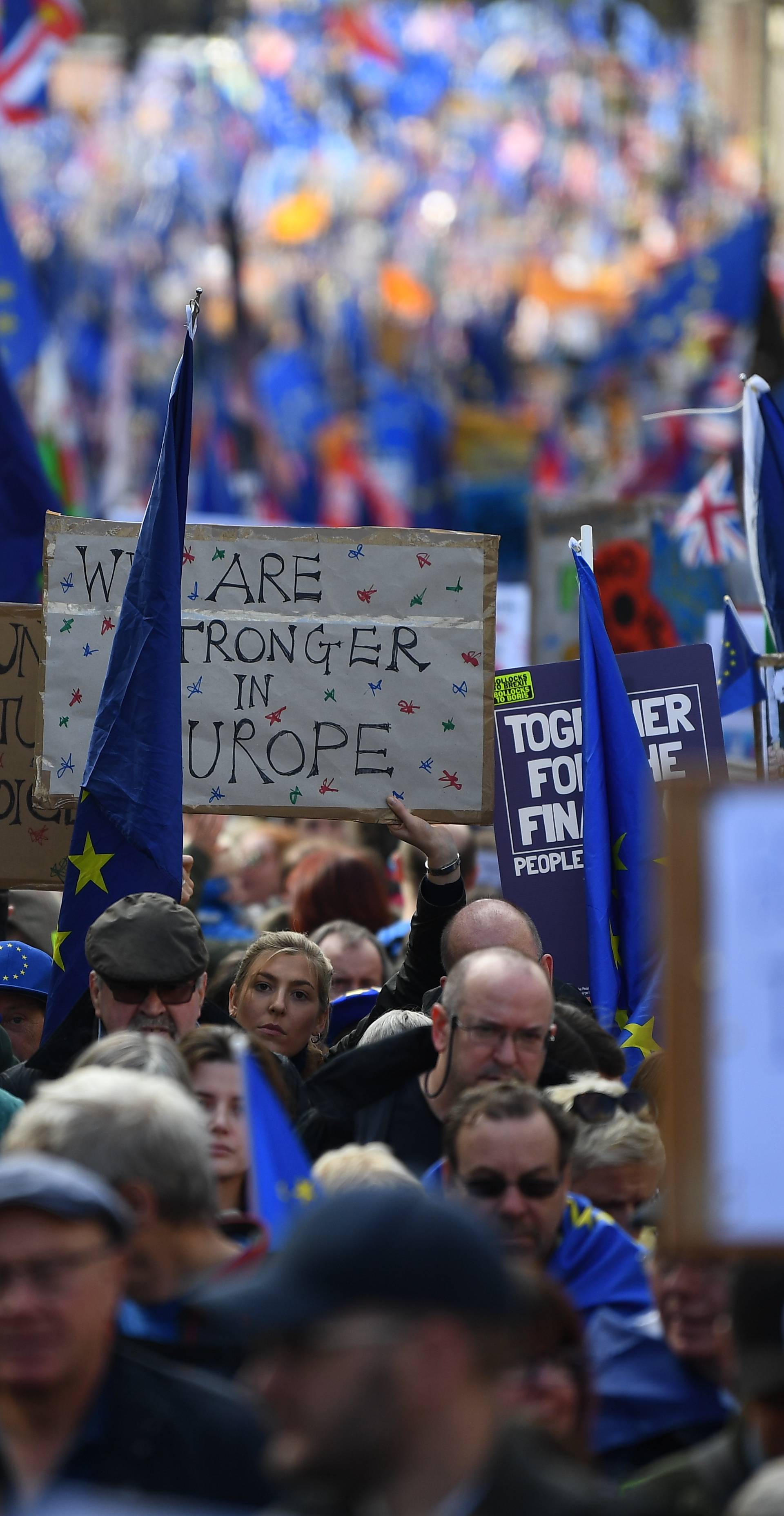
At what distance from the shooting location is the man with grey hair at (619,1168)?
3830mm

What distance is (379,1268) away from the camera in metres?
2.13

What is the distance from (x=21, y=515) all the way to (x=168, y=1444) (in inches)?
210

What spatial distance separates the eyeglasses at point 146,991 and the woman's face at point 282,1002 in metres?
0.68

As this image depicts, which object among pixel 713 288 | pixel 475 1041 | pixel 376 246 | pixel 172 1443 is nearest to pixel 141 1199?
pixel 172 1443

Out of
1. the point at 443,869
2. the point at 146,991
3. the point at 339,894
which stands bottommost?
the point at 146,991

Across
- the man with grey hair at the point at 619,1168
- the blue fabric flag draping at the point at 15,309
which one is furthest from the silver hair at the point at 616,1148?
the blue fabric flag draping at the point at 15,309

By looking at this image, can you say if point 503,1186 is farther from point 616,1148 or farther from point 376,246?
point 376,246

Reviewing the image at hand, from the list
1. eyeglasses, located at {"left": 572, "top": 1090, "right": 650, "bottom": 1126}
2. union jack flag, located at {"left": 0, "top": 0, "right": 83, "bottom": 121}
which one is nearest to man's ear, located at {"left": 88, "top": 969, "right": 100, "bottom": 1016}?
eyeglasses, located at {"left": 572, "top": 1090, "right": 650, "bottom": 1126}

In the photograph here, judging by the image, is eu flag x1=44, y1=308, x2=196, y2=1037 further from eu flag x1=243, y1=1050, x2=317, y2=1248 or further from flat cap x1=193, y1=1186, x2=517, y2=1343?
flat cap x1=193, y1=1186, x2=517, y2=1343

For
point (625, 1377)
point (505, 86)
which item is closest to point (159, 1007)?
point (625, 1377)

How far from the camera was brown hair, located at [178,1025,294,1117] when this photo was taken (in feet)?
11.9

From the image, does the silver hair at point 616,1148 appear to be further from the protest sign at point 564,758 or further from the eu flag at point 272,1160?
the protest sign at point 564,758

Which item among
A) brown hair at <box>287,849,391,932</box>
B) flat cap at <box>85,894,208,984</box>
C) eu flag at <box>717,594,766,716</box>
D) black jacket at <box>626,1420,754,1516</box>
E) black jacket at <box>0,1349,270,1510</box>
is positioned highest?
eu flag at <box>717,594,766,716</box>

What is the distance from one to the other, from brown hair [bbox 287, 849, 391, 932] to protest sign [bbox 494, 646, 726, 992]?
125cm
